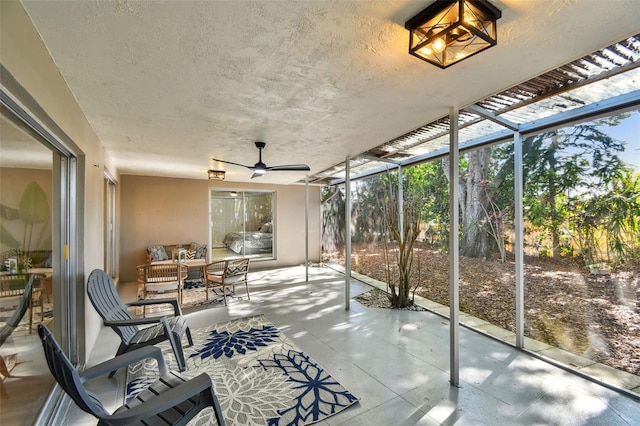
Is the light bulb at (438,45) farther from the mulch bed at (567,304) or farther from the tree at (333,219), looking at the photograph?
the tree at (333,219)

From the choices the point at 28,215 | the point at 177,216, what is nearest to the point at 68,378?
the point at 28,215

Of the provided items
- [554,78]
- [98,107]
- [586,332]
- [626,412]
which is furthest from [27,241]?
[586,332]

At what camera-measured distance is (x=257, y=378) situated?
7.91 feet

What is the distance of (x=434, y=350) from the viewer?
2879mm

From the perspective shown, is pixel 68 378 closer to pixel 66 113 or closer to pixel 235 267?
pixel 66 113

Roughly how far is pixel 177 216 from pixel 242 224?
1609mm

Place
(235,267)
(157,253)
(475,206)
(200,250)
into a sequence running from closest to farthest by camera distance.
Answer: (475,206) < (235,267) < (157,253) < (200,250)

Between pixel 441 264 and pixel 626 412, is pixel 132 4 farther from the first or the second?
pixel 441 264

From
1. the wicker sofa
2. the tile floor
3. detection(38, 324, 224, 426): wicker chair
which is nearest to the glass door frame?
the tile floor

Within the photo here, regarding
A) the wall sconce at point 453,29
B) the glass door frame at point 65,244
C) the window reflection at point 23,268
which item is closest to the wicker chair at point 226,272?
the glass door frame at point 65,244

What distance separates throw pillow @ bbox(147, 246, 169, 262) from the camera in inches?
233

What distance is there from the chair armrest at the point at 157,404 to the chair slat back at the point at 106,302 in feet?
4.43

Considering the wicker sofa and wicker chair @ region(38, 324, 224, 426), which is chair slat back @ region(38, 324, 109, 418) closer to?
wicker chair @ region(38, 324, 224, 426)

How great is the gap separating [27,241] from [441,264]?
4.84 meters
